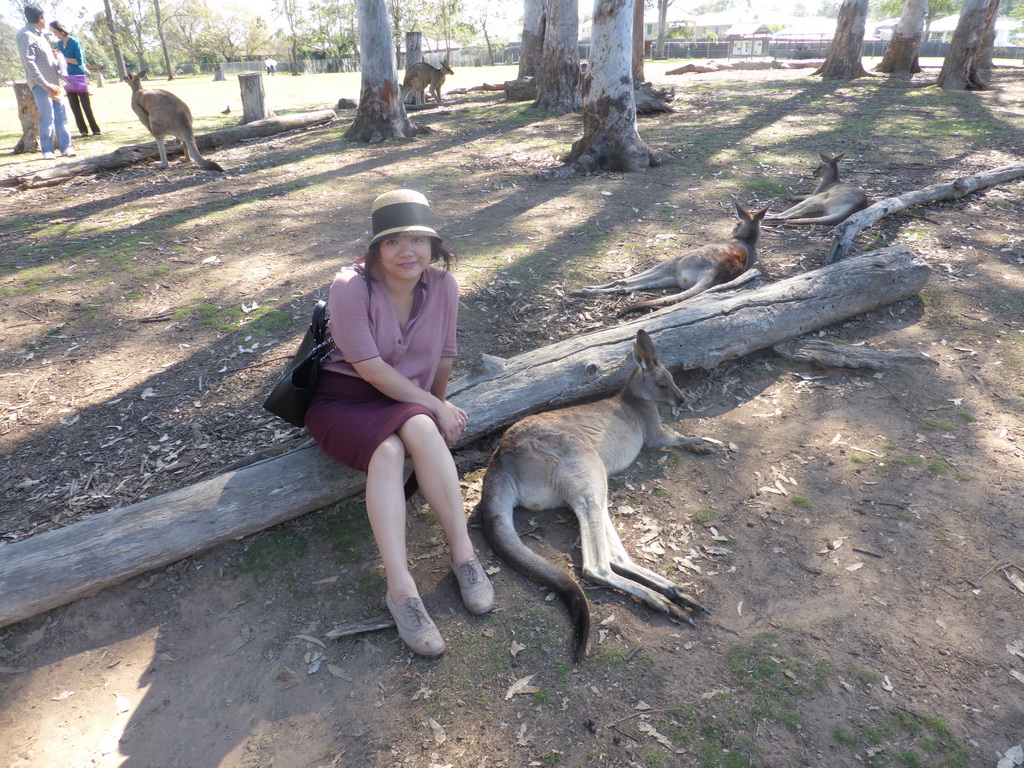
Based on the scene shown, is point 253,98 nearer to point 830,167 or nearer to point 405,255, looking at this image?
point 830,167

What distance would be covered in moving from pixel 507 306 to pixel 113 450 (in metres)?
2.73

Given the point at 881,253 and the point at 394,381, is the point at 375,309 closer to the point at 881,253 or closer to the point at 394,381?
the point at 394,381

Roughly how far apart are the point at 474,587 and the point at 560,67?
12.2 meters

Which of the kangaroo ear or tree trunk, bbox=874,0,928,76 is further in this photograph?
tree trunk, bbox=874,0,928,76

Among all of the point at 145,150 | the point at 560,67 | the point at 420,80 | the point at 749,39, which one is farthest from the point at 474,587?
the point at 749,39

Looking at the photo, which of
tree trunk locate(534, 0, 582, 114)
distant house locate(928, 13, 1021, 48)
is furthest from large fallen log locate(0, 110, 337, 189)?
distant house locate(928, 13, 1021, 48)

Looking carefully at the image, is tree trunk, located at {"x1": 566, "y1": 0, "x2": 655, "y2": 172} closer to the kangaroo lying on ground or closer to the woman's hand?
the woman's hand

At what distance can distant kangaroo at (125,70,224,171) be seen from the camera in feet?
28.8

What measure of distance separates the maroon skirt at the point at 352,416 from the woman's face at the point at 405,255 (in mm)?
515

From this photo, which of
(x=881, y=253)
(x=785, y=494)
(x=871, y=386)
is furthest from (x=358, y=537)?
(x=881, y=253)

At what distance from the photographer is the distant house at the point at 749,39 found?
40.4 m

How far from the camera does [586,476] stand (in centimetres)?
321

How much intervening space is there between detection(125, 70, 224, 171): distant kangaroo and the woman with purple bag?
2591mm

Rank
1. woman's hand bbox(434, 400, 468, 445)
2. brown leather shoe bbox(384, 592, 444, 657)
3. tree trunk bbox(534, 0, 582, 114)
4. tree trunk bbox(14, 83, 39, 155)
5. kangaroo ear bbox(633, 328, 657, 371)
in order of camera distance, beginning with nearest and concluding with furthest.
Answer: brown leather shoe bbox(384, 592, 444, 657), woman's hand bbox(434, 400, 468, 445), kangaroo ear bbox(633, 328, 657, 371), tree trunk bbox(14, 83, 39, 155), tree trunk bbox(534, 0, 582, 114)
